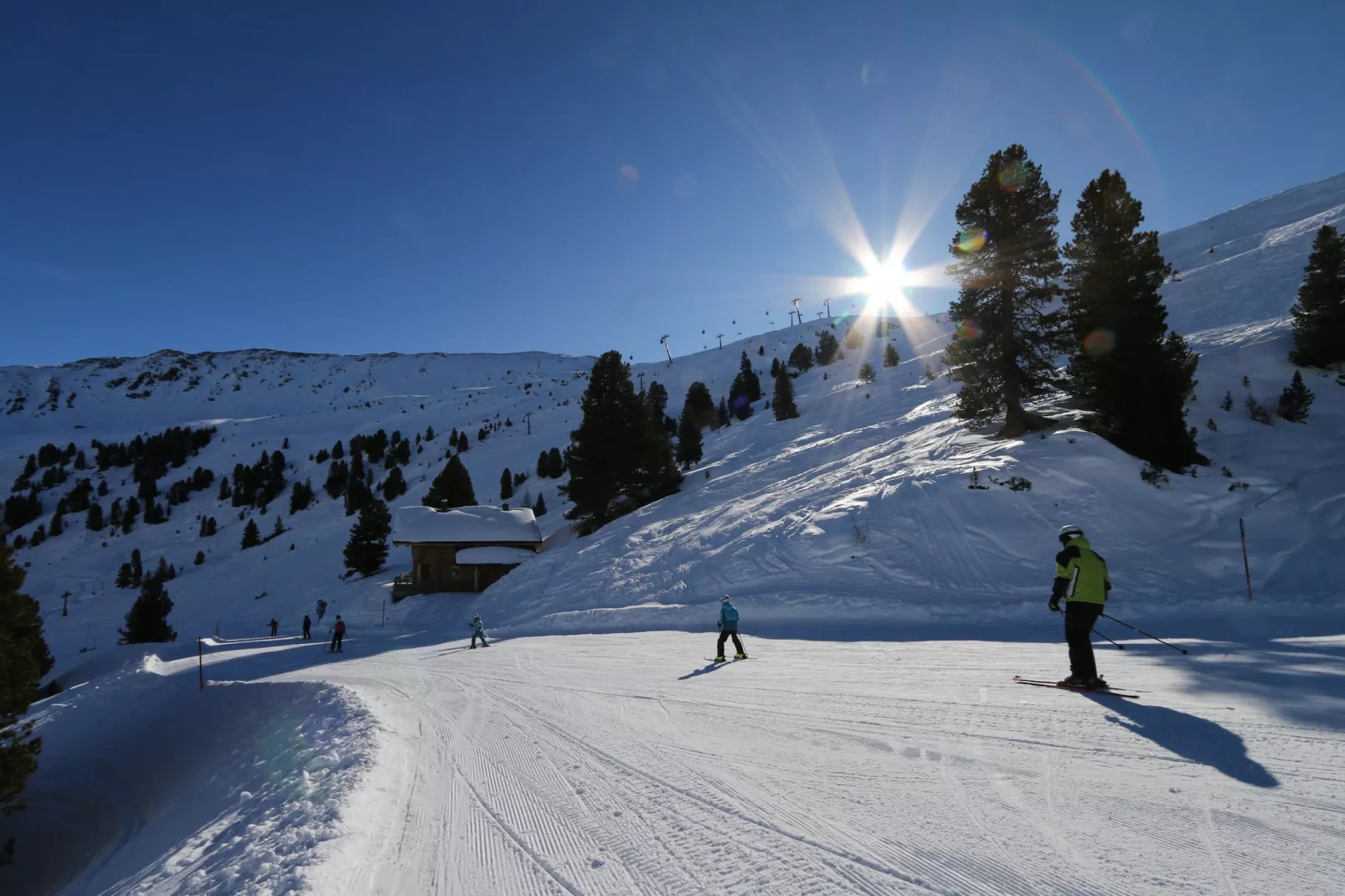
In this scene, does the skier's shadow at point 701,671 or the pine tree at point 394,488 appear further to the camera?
the pine tree at point 394,488

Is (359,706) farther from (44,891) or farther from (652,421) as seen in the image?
(652,421)

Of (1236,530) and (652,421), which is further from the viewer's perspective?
(652,421)

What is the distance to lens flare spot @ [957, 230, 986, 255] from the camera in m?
22.1

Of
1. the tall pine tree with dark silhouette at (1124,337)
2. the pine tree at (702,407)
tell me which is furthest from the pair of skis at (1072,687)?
the pine tree at (702,407)

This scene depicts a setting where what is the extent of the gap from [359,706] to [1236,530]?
62.4 feet

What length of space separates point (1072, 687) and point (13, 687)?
2261 centimetres

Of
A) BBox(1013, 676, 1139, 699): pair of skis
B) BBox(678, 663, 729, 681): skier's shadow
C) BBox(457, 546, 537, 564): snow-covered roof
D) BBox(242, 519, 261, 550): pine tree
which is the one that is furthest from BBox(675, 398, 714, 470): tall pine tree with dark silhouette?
BBox(242, 519, 261, 550): pine tree

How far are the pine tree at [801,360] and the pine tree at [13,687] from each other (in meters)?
70.4

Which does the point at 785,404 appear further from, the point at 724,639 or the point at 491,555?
the point at 724,639

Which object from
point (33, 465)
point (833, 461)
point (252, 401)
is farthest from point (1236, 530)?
point (252, 401)

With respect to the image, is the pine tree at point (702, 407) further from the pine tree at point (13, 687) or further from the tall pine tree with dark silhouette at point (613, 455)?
Result: the pine tree at point (13, 687)

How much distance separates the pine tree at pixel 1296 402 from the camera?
19.0 meters

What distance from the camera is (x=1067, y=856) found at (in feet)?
12.0

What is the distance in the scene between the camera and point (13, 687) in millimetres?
15164
